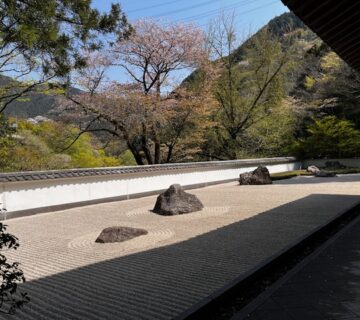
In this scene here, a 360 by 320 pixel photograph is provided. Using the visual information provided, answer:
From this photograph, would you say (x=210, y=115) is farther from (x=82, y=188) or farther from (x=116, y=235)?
(x=116, y=235)

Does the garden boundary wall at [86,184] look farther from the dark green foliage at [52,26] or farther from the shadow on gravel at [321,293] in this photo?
the shadow on gravel at [321,293]

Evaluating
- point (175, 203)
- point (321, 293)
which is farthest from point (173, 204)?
point (321, 293)

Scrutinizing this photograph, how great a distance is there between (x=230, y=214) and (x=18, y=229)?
4891 millimetres

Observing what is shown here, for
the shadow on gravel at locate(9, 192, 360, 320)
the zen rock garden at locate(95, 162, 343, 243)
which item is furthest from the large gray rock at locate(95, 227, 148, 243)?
the shadow on gravel at locate(9, 192, 360, 320)

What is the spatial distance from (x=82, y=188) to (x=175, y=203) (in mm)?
3633

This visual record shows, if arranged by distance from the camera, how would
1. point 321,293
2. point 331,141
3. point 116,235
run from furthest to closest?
point 331,141 → point 116,235 → point 321,293

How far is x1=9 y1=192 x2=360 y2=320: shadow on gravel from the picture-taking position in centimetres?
385

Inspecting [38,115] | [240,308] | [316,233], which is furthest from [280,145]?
[240,308]

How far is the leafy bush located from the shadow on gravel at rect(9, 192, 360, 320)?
69.6 feet

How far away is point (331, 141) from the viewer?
27641 mm

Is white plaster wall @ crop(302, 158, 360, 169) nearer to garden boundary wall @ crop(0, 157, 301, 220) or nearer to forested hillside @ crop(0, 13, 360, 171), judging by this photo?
forested hillside @ crop(0, 13, 360, 171)

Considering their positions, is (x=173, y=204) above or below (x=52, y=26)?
below

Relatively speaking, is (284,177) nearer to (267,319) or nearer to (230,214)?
(230,214)

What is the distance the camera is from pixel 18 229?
8844 millimetres
